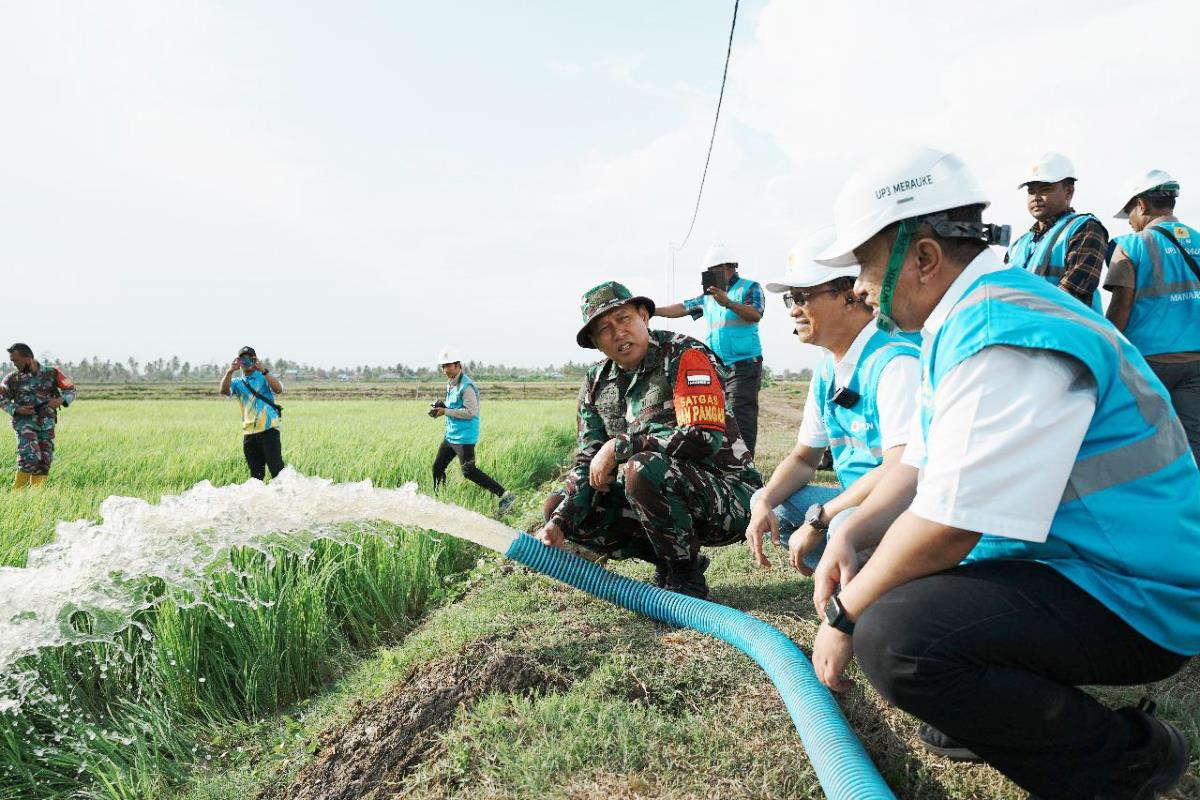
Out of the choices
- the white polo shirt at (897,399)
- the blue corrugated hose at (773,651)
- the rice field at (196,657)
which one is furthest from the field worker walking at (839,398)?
the rice field at (196,657)

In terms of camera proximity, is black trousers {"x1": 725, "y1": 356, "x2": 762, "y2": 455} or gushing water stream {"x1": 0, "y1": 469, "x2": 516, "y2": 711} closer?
gushing water stream {"x1": 0, "y1": 469, "x2": 516, "y2": 711}

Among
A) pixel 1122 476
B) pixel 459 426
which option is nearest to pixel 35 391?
pixel 459 426

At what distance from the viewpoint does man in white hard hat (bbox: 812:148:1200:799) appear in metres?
1.32

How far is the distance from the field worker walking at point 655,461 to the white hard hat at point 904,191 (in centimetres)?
151

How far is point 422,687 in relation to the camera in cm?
252

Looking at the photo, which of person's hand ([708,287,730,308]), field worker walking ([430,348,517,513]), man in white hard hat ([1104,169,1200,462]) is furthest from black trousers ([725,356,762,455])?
man in white hard hat ([1104,169,1200,462])

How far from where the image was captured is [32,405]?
8.31 meters

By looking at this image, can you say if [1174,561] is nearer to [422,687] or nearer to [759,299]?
[422,687]

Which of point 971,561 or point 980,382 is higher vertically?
point 980,382

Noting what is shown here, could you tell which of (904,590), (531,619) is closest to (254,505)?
(531,619)

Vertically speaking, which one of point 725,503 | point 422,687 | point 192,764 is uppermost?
point 725,503

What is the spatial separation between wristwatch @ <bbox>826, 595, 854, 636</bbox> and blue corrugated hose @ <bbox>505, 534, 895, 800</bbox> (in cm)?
34

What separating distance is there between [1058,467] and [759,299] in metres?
5.06

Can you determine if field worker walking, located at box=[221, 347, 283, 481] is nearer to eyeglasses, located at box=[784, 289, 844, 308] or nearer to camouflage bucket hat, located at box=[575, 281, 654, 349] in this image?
camouflage bucket hat, located at box=[575, 281, 654, 349]
